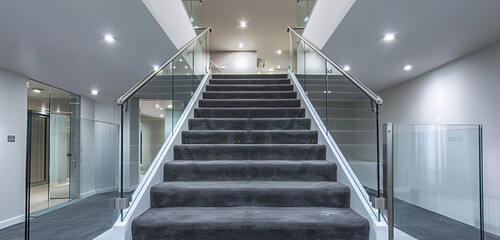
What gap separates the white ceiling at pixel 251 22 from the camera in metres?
6.96

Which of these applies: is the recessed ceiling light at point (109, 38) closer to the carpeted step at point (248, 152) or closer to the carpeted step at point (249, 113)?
the carpeted step at point (249, 113)

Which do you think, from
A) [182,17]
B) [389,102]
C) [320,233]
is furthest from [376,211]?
[389,102]

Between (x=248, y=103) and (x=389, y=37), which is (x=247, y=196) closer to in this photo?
(x=248, y=103)

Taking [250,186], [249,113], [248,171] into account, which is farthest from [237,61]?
[250,186]

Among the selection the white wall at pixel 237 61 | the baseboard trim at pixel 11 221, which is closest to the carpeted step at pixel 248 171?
the baseboard trim at pixel 11 221

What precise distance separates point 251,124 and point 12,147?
4241 mm

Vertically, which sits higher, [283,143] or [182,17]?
[182,17]

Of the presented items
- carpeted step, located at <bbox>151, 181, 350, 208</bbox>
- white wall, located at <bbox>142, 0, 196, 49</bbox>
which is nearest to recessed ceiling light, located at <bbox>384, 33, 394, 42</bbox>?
carpeted step, located at <bbox>151, 181, 350, 208</bbox>

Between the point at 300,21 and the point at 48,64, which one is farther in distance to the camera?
the point at 300,21

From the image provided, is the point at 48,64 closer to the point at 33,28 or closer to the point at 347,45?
the point at 33,28

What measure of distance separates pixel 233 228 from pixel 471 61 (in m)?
4.57

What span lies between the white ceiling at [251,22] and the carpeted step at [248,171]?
533 centimetres

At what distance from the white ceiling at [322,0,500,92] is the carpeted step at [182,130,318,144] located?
1.56 metres

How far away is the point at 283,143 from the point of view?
308cm
